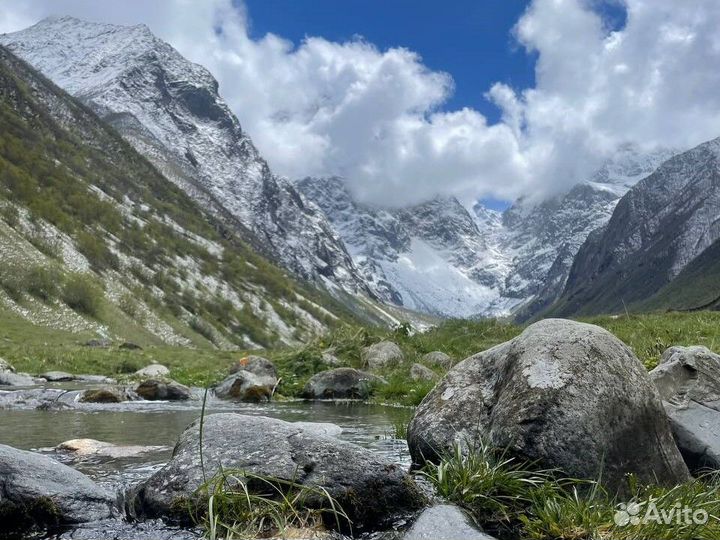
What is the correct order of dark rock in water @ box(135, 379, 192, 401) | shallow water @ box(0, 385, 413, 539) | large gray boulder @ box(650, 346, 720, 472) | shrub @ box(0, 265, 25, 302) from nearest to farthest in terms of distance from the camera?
large gray boulder @ box(650, 346, 720, 472), shallow water @ box(0, 385, 413, 539), dark rock in water @ box(135, 379, 192, 401), shrub @ box(0, 265, 25, 302)

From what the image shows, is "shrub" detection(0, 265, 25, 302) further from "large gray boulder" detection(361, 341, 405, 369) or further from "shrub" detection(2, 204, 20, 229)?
"large gray boulder" detection(361, 341, 405, 369)

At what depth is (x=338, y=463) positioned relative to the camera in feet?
25.8

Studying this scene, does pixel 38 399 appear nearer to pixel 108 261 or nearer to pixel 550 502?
pixel 550 502

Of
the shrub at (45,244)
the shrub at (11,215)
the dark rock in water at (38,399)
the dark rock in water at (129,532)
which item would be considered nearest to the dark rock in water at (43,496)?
the dark rock in water at (129,532)

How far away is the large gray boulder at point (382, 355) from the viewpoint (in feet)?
92.7

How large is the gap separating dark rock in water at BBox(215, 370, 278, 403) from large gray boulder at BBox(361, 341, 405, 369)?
16.7 feet

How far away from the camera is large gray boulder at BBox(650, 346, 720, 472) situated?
31.5 ft

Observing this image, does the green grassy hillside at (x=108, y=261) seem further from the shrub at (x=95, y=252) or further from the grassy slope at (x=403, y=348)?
the grassy slope at (x=403, y=348)

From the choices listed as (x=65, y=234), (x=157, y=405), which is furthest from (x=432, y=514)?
(x=65, y=234)

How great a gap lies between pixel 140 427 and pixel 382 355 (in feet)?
45.9

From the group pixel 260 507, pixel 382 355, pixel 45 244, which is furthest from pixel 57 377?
pixel 45 244

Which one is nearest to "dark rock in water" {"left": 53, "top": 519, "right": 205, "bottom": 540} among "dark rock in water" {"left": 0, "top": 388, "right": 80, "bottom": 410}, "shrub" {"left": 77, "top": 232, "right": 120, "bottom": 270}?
"dark rock in water" {"left": 0, "top": 388, "right": 80, "bottom": 410}

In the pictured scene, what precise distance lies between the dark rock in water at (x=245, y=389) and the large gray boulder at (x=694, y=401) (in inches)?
607

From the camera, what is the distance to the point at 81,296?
262ft
